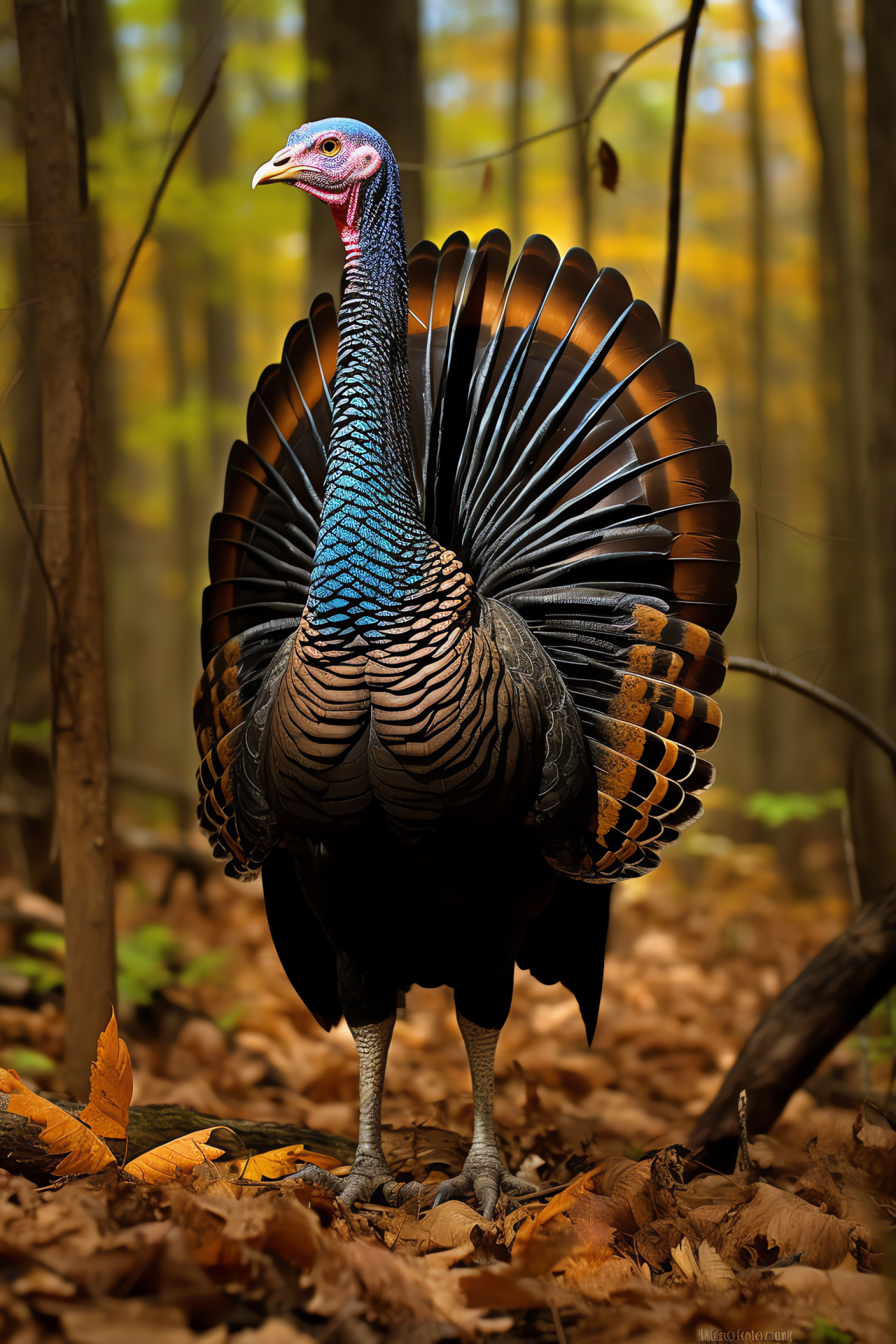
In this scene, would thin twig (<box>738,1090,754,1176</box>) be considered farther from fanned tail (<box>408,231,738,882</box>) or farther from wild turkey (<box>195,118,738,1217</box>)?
fanned tail (<box>408,231,738,882</box>)

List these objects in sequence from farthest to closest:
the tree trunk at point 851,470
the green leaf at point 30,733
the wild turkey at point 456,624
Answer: the green leaf at point 30,733 < the tree trunk at point 851,470 < the wild turkey at point 456,624

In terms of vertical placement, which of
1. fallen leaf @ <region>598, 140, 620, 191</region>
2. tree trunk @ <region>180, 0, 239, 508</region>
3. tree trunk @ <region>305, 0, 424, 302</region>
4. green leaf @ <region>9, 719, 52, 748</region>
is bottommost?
green leaf @ <region>9, 719, 52, 748</region>

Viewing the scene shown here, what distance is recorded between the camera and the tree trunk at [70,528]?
3.22 metres

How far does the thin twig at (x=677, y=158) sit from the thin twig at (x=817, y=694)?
1186 millimetres

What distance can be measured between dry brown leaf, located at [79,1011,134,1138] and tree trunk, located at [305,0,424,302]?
139 inches

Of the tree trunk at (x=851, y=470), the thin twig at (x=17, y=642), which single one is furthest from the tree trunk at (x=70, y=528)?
the tree trunk at (x=851, y=470)

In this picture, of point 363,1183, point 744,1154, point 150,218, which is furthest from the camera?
point 150,218

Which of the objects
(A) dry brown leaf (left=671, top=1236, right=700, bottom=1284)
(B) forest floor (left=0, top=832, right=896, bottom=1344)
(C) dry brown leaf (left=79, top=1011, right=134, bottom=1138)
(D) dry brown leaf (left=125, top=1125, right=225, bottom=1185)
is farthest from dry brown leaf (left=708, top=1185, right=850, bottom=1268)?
(C) dry brown leaf (left=79, top=1011, right=134, bottom=1138)

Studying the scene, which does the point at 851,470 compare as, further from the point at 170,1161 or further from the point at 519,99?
the point at 519,99

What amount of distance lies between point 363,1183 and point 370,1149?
10 centimetres

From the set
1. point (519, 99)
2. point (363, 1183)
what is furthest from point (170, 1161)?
point (519, 99)

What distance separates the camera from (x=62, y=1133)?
232 cm

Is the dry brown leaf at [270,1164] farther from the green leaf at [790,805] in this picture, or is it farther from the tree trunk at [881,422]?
the green leaf at [790,805]

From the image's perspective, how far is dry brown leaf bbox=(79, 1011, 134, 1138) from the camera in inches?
90.7
